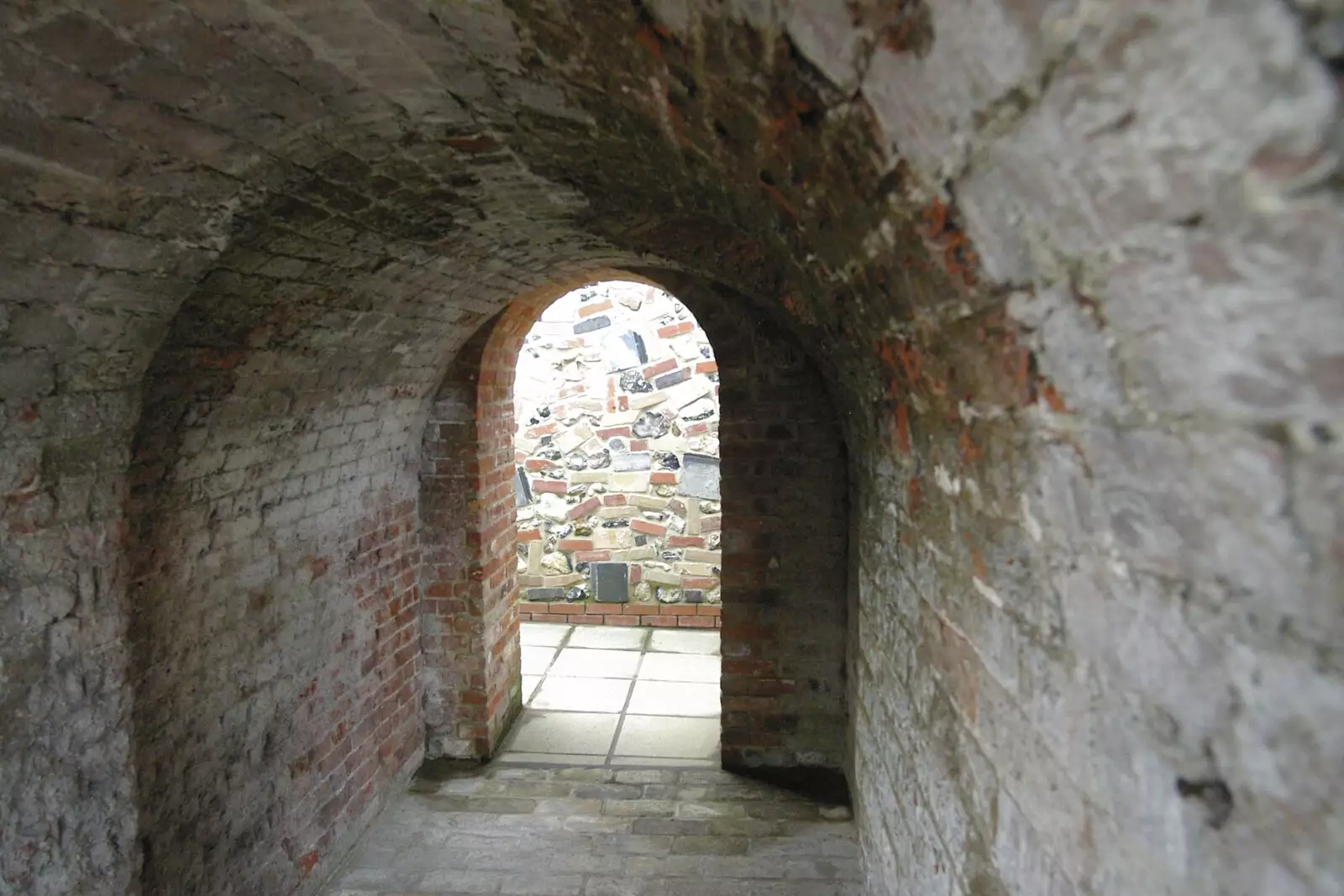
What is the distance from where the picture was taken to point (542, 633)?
6.11 m

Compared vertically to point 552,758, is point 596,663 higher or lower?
higher

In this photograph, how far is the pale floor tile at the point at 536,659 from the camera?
5.37 metres

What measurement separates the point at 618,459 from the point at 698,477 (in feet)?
2.06

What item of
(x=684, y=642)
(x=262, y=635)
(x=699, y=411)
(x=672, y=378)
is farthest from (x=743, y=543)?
(x=672, y=378)

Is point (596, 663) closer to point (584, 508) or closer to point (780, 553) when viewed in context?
point (584, 508)

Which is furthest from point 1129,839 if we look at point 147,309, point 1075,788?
point 147,309

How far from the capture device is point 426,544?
4.10 m

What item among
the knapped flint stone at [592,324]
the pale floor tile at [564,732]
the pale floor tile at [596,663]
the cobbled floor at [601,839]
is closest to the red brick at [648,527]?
the pale floor tile at [596,663]

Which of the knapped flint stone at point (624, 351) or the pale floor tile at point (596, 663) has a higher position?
the knapped flint stone at point (624, 351)

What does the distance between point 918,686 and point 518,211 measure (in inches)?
67.6

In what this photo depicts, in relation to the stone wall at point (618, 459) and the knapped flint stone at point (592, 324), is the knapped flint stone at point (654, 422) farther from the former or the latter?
the knapped flint stone at point (592, 324)

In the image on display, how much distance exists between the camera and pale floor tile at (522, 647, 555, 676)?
17.6 ft

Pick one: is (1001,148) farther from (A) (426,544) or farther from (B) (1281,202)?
(A) (426,544)

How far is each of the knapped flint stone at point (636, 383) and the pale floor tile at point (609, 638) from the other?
1.81 meters
